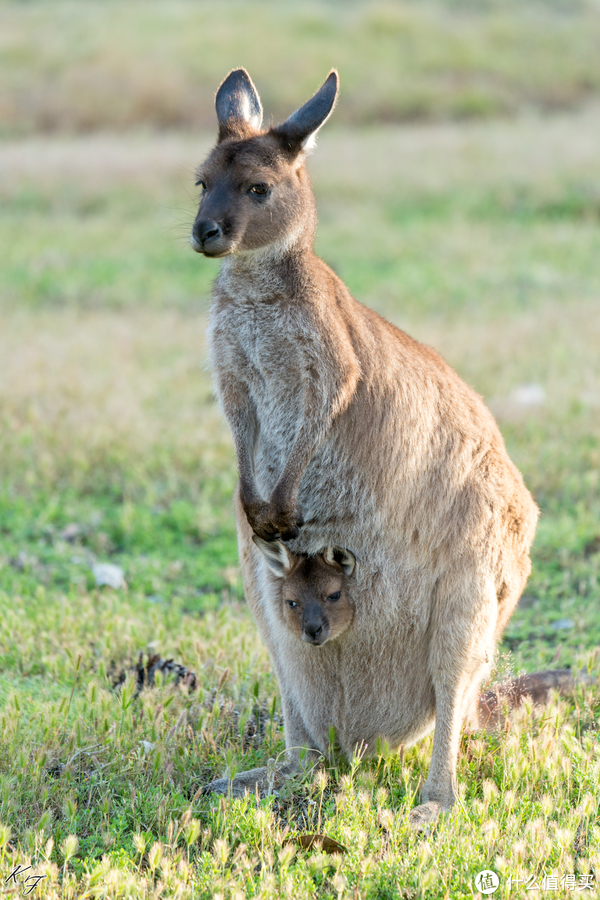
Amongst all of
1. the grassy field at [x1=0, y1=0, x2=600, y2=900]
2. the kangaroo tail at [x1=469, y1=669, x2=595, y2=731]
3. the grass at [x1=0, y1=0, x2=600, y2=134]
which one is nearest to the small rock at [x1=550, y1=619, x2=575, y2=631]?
the grassy field at [x1=0, y1=0, x2=600, y2=900]

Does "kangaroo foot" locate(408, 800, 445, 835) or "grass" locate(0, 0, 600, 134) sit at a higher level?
"grass" locate(0, 0, 600, 134)

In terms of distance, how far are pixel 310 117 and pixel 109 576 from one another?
2.87 m

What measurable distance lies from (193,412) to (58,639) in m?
3.20

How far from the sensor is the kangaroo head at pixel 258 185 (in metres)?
2.96

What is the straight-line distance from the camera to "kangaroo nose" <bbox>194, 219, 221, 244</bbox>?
2.93 metres

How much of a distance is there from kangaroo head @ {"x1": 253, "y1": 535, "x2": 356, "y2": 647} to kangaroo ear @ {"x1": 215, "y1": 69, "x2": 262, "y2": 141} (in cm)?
141

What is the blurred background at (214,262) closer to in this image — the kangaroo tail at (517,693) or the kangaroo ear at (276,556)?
the kangaroo tail at (517,693)

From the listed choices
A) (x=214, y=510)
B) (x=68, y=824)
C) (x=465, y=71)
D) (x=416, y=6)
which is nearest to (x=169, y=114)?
(x=465, y=71)

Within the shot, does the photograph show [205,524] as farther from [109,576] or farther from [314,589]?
[314,589]

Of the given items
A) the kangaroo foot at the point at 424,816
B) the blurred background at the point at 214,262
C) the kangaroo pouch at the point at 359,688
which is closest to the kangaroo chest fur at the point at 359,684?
the kangaroo pouch at the point at 359,688

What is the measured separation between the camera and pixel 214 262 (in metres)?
11.9

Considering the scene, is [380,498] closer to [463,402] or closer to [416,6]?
[463,402]
